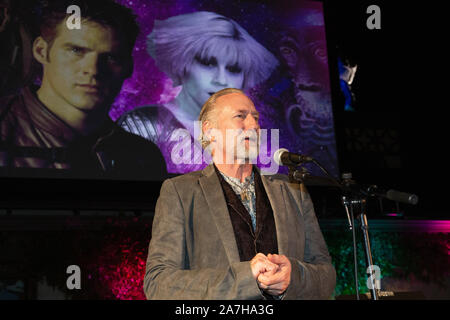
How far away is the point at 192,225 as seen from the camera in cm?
219

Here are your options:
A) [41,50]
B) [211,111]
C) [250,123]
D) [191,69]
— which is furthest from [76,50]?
[250,123]

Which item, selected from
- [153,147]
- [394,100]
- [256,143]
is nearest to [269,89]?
[153,147]

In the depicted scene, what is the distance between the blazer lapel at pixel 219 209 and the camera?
2054mm

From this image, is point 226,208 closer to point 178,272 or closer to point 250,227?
point 250,227

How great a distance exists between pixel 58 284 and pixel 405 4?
612 centimetres

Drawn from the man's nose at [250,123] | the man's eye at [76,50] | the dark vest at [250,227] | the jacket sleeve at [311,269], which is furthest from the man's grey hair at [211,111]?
the man's eye at [76,50]

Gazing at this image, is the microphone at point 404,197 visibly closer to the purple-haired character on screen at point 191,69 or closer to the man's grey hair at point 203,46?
the purple-haired character on screen at point 191,69

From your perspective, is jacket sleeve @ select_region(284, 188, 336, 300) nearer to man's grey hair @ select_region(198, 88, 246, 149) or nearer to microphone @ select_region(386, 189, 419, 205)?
microphone @ select_region(386, 189, 419, 205)

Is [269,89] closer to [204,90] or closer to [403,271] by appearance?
[204,90]

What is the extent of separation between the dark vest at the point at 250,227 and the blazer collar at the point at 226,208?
0.04 metres

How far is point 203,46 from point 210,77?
39cm

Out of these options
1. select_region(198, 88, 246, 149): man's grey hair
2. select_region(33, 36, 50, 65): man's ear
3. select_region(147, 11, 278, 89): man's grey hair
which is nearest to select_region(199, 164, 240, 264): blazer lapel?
select_region(198, 88, 246, 149): man's grey hair

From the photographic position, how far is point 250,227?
2.20m

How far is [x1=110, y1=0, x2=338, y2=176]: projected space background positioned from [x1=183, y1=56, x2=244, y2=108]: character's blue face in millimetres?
12
